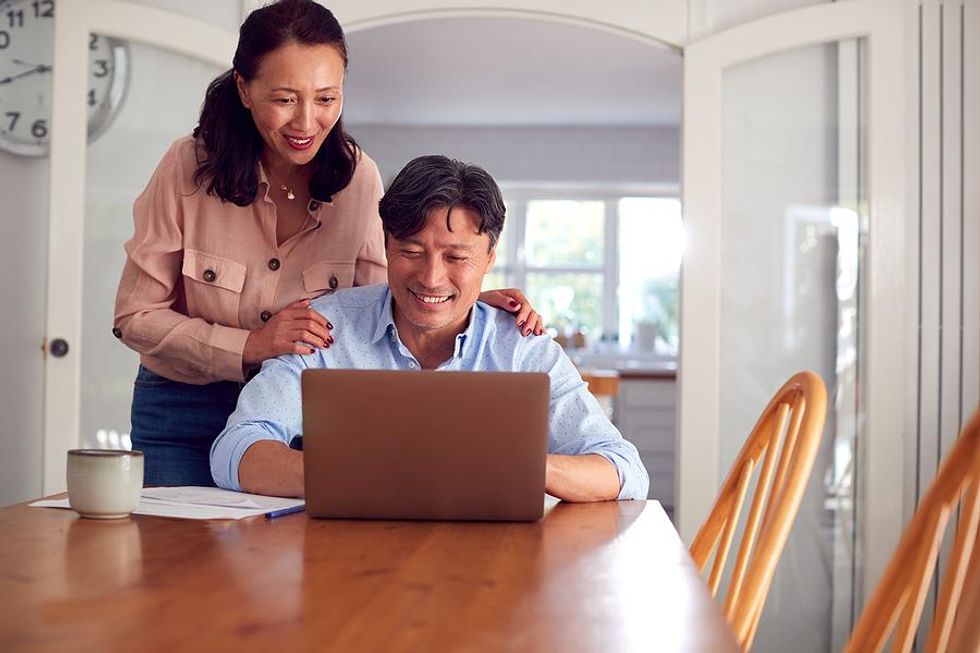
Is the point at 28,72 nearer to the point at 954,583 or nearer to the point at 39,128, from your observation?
the point at 39,128

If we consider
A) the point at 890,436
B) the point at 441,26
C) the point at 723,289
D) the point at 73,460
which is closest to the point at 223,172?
the point at 73,460

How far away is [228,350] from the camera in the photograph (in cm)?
217

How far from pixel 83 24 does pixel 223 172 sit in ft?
6.08

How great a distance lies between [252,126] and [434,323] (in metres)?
0.57

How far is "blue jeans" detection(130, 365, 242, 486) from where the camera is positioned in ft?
7.64

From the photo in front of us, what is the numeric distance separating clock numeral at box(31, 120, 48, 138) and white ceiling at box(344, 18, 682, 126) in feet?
7.34

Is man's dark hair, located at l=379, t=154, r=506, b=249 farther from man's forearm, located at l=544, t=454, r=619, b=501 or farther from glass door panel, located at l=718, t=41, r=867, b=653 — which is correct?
glass door panel, located at l=718, t=41, r=867, b=653

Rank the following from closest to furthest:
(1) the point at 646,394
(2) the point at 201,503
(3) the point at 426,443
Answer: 1. (3) the point at 426,443
2. (2) the point at 201,503
3. (1) the point at 646,394

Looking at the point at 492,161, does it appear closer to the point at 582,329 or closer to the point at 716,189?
the point at 582,329

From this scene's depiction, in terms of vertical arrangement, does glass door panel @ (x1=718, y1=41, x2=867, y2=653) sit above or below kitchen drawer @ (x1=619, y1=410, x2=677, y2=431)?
above

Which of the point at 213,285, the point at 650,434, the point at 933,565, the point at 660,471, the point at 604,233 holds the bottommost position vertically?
the point at 660,471

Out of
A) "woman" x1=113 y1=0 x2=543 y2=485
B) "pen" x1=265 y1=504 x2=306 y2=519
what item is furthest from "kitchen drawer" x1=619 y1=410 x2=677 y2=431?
"pen" x1=265 y1=504 x2=306 y2=519

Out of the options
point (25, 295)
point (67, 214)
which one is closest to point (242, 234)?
point (67, 214)

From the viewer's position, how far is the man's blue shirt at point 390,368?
178 centimetres
